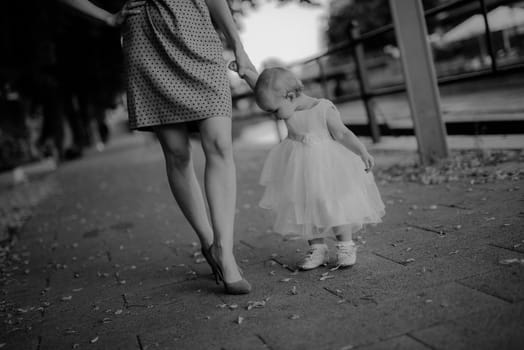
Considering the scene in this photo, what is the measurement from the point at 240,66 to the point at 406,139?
5.01 metres

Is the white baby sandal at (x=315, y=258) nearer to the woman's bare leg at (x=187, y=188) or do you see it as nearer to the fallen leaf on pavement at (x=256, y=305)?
the fallen leaf on pavement at (x=256, y=305)

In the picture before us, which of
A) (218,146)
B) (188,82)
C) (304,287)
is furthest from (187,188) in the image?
(304,287)

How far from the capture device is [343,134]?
2551 millimetres

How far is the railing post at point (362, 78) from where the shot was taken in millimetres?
6660

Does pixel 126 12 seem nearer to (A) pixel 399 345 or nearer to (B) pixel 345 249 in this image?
(B) pixel 345 249

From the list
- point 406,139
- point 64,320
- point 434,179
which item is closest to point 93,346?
point 64,320

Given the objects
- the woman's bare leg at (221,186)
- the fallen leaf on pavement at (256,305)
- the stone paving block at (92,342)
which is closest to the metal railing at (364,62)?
the woman's bare leg at (221,186)

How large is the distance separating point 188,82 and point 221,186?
53cm

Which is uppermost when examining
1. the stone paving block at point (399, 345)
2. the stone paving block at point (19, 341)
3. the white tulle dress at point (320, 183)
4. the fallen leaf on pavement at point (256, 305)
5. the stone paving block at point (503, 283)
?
the white tulle dress at point (320, 183)

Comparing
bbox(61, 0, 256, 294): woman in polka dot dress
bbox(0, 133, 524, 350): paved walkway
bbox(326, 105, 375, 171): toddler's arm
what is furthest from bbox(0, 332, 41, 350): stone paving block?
bbox(326, 105, 375, 171): toddler's arm

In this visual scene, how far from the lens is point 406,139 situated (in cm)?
720

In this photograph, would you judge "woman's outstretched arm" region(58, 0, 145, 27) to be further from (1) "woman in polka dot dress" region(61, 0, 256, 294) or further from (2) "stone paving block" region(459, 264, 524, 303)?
(2) "stone paving block" region(459, 264, 524, 303)

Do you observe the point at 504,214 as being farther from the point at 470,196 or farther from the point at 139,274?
the point at 139,274

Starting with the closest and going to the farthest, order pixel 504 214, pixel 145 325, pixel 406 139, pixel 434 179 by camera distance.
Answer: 1. pixel 145 325
2. pixel 504 214
3. pixel 434 179
4. pixel 406 139
